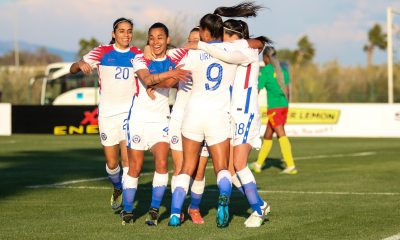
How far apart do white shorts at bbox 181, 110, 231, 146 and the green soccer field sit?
968 mm

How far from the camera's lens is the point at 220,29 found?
10.5 metres

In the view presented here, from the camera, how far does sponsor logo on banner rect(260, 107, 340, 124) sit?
3569cm

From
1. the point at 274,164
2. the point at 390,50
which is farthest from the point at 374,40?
the point at 274,164

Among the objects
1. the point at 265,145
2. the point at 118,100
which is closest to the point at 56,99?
the point at 265,145

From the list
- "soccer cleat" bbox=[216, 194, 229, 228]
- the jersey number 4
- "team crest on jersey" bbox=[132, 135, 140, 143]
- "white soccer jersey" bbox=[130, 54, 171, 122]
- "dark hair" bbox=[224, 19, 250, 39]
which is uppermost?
"dark hair" bbox=[224, 19, 250, 39]

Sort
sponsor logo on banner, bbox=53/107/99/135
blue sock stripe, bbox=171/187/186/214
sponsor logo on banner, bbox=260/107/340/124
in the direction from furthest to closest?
1. sponsor logo on banner, bbox=53/107/99/135
2. sponsor logo on banner, bbox=260/107/340/124
3. blue sock stripe, bbox=171/187/186/214

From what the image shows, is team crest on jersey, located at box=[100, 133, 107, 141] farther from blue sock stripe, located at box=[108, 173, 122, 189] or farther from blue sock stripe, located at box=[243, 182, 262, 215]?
blue sock stripe, located at box=[243, 182, 262, 215]

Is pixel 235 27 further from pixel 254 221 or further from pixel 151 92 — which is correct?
pixel 254 221

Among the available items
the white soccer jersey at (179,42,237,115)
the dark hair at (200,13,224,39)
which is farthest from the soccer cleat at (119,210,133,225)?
the dark hair at (200,13,224,39)

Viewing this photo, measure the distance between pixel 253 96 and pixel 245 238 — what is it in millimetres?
1762

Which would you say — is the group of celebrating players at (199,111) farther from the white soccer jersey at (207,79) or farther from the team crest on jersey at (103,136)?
the team crest on jersey at (103,136)

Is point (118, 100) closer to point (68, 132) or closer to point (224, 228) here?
point (224, 228)

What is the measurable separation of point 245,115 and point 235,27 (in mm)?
941

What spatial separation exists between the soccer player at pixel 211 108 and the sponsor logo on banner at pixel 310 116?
81.8 ft
